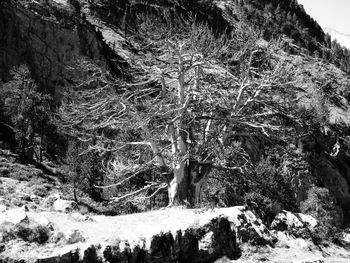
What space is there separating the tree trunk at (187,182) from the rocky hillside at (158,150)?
37mm

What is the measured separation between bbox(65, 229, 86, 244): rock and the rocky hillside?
0.03 meters

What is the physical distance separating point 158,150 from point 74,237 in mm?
5894

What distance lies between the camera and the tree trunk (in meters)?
14.1

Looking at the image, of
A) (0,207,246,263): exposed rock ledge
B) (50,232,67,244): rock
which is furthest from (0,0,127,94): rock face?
(50,232,67,244): rock

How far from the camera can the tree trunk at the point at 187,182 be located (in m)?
14.1

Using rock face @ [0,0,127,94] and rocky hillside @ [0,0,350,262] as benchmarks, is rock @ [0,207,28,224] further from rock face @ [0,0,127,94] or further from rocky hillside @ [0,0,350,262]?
rock face @ [0,0,127,94]

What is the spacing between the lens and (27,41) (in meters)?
67.1

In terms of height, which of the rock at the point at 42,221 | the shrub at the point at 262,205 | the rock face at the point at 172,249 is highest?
the rock at the point at 42,221

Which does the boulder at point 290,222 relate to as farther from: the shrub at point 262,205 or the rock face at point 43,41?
the rock face at point 43,41

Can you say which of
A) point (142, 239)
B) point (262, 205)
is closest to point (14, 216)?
point (142, 239)

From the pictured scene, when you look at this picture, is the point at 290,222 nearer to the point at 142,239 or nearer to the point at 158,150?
the point at 158,150

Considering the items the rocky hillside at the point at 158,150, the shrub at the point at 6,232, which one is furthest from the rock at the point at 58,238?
the shrub at the point at 6,232

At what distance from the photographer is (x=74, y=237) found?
368 inches

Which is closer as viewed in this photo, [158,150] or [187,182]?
[187,182]
